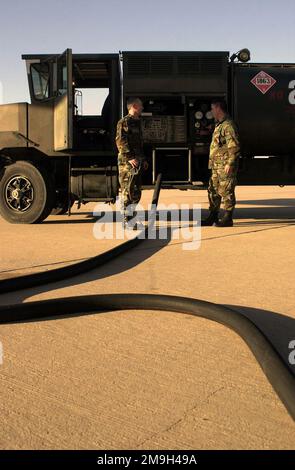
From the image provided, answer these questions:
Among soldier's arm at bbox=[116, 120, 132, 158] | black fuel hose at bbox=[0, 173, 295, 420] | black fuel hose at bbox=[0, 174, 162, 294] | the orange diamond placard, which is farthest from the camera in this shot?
the orange diamond placard

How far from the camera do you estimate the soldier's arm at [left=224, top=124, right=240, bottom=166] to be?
748 cm

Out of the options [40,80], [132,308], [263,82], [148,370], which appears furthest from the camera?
[40,80]

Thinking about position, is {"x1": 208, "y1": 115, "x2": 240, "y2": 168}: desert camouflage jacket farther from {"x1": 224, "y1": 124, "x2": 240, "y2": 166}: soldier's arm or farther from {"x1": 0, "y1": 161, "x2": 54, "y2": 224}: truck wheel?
{"x1": 0, "y1": 161, "x2": 54, "y2": 224}: truck wheel

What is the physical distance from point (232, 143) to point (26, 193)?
11.4 ft

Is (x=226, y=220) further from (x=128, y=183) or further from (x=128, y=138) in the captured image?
(x=128, y=138)

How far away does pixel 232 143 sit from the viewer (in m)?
7.49

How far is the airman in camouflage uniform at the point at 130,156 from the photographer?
7.47m

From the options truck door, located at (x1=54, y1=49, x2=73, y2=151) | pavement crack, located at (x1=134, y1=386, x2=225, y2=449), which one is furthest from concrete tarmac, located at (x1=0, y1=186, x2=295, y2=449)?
truck door, located at (x1=54, y1=49, x2=73, y2=151)

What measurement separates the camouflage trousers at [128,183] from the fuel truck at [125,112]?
3.11ft

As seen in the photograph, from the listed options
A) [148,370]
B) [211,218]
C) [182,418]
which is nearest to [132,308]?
[148,370]

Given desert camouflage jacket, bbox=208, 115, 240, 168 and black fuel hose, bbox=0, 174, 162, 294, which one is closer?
black fuel hose, bbox=0, 174, 162, 294

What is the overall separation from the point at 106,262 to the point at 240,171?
4.99 m

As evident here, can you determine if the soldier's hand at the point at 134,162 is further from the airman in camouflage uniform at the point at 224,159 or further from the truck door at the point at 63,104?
the airman in camouflage uniform at the point at 224,159

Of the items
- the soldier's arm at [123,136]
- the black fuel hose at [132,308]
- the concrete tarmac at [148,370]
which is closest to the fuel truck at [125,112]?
the soldier's arm at [123,136]
